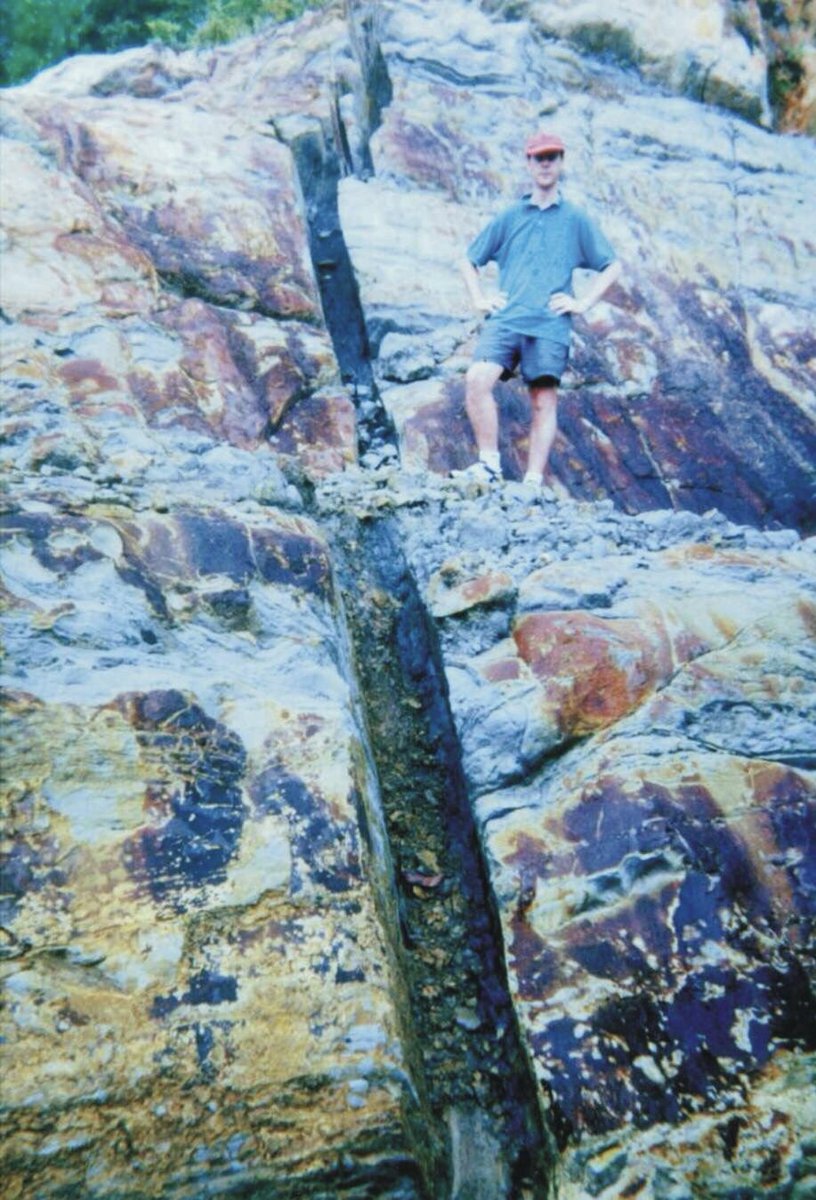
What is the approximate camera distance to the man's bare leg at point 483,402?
14.0 ft

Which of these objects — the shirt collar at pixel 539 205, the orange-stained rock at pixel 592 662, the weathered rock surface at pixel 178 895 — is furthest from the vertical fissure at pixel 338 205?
the weathered rock surface at pixel 178 895

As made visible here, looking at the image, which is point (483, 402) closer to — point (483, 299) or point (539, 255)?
point (483, 299)

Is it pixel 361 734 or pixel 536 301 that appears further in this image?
pixel 536 301

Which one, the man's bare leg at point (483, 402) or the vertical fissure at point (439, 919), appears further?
the man's bare leg at point (483, 402)

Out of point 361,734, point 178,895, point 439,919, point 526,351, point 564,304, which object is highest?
point 564,304

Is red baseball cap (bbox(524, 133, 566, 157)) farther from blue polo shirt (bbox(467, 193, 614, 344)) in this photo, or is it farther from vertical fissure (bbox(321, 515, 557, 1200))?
vertical fissure (bbox(321, 515, 557, 1200))

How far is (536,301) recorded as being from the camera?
4277 millimetres

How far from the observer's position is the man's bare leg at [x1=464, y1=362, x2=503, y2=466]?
14.0ft

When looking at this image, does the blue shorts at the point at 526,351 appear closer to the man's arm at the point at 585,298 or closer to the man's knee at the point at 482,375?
the man's knee at the point at 482,375

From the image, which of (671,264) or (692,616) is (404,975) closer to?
(692,616)

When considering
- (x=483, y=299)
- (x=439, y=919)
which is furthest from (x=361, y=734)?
(x=483, y=299)

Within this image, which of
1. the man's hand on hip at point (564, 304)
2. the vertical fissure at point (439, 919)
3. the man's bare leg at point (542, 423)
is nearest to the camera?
the vertical fissure at point (439, 919)

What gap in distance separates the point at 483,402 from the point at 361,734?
221 centimetres

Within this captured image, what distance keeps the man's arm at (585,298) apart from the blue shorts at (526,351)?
0.57 ft
